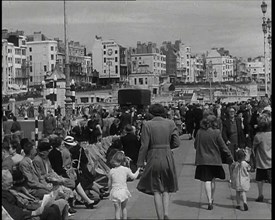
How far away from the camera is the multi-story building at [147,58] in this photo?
14462 cm

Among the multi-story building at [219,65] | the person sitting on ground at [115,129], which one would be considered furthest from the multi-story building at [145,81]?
the person sitting on ground at [115,129]

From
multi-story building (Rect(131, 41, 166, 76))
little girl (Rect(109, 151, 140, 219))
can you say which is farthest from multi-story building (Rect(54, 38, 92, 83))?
little girl (Rect(109, 151, 140, 219))

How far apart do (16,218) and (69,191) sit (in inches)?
62.8

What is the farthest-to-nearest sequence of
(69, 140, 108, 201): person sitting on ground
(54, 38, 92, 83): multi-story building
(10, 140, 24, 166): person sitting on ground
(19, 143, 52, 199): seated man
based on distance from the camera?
(54, 38, 92, 83): multi-story building, (69, 140, 108, 201): person sitting on ground, (10, 140, 24, 166): person sitting on ground, (19, 143, 52, 199): seated man

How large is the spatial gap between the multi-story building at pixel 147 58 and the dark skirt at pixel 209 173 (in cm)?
13422

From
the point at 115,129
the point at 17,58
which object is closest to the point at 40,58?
the point at 17,58

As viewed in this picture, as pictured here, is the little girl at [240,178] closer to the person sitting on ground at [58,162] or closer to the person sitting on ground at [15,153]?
the person sitting on ground at [58,162]

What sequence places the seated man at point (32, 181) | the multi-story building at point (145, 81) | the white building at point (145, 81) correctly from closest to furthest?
the seated man at point (32, 181), the multi-story building at point (145, 81), the white building at point (145, 81)

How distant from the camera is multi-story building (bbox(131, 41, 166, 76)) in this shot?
144625 millimetres

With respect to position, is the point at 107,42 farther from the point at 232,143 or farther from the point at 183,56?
the point at 232,143

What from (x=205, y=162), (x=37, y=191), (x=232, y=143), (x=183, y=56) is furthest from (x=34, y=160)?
(x=183, y=56)

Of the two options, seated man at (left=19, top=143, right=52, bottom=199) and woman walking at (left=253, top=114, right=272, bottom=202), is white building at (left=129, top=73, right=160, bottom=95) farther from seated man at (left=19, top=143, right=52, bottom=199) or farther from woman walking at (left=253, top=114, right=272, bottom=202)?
seated man at (left=19, top=143, right=52, bottom=199)

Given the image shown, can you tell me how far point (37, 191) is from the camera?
7.69m

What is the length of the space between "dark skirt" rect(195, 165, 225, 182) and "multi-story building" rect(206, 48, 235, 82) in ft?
553
